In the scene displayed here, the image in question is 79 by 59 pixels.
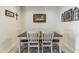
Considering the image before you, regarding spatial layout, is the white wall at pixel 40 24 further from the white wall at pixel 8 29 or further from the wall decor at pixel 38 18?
the white wall at pixel 8 29

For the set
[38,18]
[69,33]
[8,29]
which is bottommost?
[69,33]

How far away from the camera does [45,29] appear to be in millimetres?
2641

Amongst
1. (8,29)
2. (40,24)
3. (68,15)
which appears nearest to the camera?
(40,24)

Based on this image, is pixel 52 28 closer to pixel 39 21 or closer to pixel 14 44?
pixel 39 21

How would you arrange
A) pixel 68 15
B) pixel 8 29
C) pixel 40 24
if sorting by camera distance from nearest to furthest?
pixel 40 24
pixel 8 29
pixel 68 15

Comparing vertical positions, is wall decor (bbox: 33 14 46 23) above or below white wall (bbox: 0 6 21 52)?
above

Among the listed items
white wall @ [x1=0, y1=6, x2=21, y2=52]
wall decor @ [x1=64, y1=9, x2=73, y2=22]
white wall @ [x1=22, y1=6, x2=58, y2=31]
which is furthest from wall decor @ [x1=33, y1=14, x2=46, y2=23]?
wall decor @ [x1=64, y1=9, x2=73, y2=22]

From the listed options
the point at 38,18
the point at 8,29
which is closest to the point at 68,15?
the point at 38,18

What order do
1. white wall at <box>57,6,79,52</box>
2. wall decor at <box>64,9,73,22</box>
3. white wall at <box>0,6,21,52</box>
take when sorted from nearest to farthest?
white wall at <box>0,6,21,52</box> → white wall at <box>57,6,79,52</box> → wall decor at <box>64,9,73,22</box>

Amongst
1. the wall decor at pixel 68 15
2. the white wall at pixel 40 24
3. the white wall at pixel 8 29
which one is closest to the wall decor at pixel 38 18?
the white wall at pixel 40 24

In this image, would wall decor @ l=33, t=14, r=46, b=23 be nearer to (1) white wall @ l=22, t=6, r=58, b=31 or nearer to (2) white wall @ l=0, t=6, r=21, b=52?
(1) white wall @ l=22, t=6, r=58, b=31

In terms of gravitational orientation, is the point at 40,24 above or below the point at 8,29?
above

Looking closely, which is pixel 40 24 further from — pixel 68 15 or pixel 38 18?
pixel 68 15

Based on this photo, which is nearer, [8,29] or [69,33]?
[8,29]
